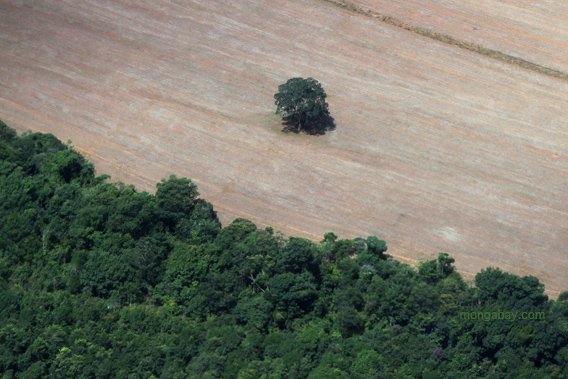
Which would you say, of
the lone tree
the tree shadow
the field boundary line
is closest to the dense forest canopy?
the lone tree

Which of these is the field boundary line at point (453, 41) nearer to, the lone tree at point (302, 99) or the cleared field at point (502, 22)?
the cleared field at point (502, 22)

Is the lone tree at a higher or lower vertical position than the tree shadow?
higher

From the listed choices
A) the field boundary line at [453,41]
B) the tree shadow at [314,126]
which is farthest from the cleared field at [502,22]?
the tree shadow at [314,126]

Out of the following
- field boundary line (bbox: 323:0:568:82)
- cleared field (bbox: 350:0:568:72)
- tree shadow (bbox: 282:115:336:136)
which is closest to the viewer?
tree shadow (bbox: 282:115:336:136)

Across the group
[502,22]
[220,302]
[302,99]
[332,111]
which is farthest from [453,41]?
[220,302]

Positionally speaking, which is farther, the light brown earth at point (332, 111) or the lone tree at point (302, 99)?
the lone tree at point (302, 99)

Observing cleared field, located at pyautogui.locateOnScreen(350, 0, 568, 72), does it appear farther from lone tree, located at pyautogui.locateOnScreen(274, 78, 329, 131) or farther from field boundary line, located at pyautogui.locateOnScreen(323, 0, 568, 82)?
lone tree, located at pyautogui.locateOnScreen(274, 78, 329, 131)
